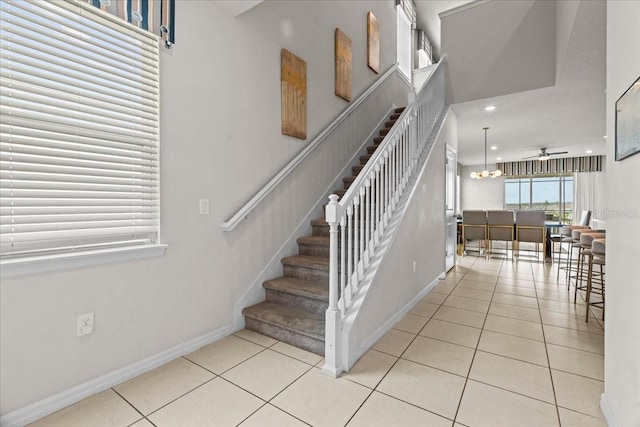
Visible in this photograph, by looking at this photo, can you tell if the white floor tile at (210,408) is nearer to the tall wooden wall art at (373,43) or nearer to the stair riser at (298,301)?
the stair riser at (298,301)

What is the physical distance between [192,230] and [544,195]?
40.5 feet

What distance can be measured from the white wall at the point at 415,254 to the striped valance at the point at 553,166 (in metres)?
6.99

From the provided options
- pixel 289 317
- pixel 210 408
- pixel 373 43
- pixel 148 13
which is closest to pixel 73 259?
pixel 210 408

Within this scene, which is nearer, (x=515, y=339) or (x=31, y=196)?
(x=31, y=196)

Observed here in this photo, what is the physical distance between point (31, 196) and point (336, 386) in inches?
80.0

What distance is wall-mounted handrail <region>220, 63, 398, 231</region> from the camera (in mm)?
2569

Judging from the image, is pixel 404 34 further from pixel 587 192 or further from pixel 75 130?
pixel 587 192

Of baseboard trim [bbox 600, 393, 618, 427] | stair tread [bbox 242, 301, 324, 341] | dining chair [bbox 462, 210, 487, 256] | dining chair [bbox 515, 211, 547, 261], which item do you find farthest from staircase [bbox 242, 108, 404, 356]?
dining chair [bbox 515, 211, 547, 261]

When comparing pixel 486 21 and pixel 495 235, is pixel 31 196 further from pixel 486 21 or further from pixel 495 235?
pixel 495 235

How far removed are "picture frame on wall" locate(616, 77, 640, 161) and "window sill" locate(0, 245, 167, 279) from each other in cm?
262

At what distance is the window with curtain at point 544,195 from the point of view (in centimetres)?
1038

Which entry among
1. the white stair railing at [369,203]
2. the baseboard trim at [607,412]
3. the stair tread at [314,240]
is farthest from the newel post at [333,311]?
the baseboard trim at [607,412]

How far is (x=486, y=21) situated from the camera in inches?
173

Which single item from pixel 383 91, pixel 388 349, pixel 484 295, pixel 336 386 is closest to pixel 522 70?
pixel 383 91
